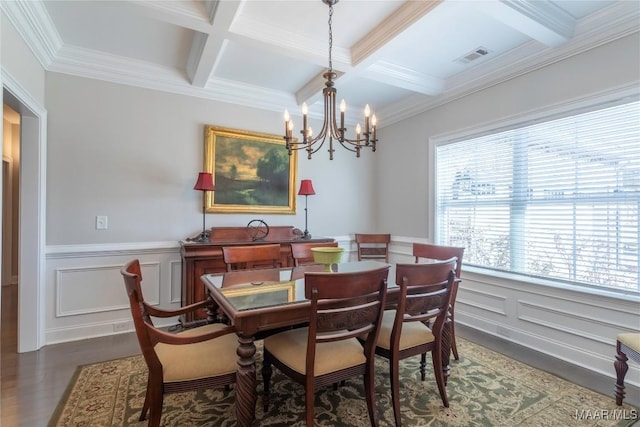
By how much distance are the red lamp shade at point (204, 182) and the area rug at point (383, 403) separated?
5.62 feet

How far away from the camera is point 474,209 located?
3.52 meters

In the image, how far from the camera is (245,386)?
156cm

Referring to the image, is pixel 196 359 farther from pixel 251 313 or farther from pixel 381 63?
pixel 381 63

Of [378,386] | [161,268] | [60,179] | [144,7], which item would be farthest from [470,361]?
[60,179]

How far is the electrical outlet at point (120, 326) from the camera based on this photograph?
3180mm

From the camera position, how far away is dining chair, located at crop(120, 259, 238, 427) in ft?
5.02

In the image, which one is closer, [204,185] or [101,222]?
[101,222]

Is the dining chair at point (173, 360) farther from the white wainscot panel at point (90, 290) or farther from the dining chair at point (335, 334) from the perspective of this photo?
the white wainscot panel at point (90, 290)

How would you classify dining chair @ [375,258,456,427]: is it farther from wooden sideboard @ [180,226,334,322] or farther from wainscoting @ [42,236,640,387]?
wooden sideboard @ [180,226,334,322]

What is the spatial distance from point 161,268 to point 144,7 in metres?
2.39

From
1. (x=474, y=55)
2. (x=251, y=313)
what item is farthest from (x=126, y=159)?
(x=474, y=55)

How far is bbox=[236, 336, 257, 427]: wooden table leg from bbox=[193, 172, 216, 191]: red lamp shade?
2.08 m

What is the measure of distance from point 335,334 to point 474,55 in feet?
9.48

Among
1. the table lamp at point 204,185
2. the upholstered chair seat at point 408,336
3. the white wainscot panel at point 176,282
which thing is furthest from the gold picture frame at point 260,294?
the white wainscot panel at point 176,282
